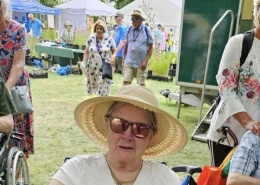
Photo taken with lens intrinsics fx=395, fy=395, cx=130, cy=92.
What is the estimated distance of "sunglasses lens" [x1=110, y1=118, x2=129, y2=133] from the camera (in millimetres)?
1532

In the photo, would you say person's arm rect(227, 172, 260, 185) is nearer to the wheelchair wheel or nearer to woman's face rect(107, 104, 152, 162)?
woman's face rect(107, 104, 152, 162)

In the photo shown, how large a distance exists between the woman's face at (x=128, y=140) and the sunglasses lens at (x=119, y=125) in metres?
0.01

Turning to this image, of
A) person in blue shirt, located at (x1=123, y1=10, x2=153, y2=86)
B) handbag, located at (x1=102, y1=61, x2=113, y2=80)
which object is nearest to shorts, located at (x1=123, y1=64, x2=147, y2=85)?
person in blue shirt, located at (x1=123, y1=10, x2=153, y2=86)

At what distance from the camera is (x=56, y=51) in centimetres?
1187

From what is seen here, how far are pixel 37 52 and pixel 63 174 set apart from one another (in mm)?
11877

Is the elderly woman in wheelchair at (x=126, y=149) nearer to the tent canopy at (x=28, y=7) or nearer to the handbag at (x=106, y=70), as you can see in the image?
the handbag at (x=106, y=70)

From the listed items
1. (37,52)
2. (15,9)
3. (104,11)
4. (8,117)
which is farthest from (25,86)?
(104,11)

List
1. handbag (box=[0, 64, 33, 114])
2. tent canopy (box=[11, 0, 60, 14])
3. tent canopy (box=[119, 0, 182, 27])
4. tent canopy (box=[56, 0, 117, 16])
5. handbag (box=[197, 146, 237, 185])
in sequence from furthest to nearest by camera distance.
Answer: tent canopy (box=[119, 0, 182, 27])
tent canopy (box=[56, 0, 117, 16])
tent canopy (box=[11, 0, 60, 14])
handbag (box=[0, 64, 33, 114])
handbag (box=[197, 146, 237, 185])

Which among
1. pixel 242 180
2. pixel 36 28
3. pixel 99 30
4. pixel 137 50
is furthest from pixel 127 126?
Answer: pixel 36 28

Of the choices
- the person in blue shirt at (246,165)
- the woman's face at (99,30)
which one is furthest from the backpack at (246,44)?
the woman's face at (99,30)

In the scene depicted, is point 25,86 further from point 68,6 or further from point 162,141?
point 68,6

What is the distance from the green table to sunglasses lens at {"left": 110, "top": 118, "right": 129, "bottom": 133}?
1005 centimetres

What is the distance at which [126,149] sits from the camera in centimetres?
153

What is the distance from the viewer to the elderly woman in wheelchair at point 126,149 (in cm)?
152
